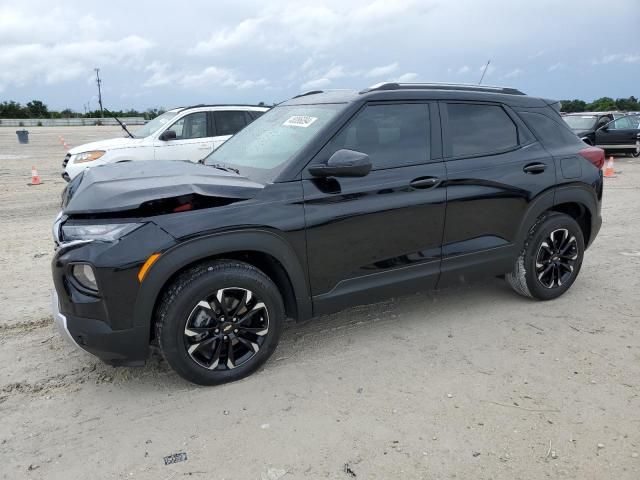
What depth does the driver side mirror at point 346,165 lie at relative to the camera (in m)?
3.22

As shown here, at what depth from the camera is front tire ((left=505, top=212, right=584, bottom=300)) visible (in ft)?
14.4

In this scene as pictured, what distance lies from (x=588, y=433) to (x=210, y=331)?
7.29ft

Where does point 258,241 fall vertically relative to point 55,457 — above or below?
above

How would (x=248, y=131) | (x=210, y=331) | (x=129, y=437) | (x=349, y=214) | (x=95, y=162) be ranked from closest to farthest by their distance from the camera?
(x=129, y=437), (x=210, y=331), (x=349, y=214), (x=248, y=131), (x=95, y=162)

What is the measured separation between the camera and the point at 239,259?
3303 millimetres

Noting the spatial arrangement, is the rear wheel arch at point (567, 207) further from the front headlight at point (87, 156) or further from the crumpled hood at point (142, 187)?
the front headlight at point (87, 156)

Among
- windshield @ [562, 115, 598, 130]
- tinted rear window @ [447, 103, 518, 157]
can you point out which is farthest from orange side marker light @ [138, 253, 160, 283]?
windshield @ [562, 115, 598, 130]

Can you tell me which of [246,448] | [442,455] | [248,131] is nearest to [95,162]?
[248,131]

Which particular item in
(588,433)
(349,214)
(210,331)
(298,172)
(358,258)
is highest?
(298,172)

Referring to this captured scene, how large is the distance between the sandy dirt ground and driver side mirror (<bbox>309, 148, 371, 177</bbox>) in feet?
4.31

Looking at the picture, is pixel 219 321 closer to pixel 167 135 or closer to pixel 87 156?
pixel 167 135

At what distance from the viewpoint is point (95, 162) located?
919 cm

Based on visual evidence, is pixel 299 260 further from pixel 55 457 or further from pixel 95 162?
pixel 95 162

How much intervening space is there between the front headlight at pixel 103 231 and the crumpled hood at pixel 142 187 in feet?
0.30
